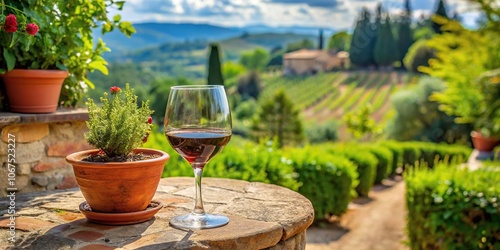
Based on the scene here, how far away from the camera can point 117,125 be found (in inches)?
77.1

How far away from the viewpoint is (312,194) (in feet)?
25.5

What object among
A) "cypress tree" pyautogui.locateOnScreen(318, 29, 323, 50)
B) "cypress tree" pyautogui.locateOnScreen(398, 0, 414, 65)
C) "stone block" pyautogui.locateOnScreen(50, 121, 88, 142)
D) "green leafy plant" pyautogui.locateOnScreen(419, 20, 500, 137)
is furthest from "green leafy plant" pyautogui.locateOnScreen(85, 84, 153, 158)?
"cypress tree" pyautogui.locateOnScreen(318, 29, 323, 50)

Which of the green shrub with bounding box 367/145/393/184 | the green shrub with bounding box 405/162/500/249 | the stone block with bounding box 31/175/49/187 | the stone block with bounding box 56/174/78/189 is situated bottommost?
the green shrub with bounding box 367/145/393/184

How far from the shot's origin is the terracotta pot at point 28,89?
294cm

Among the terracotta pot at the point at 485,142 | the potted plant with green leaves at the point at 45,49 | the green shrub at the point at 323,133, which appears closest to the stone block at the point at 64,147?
the potted plant with green leaves at the point at 45,49

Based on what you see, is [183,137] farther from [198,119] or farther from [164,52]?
[164,52]

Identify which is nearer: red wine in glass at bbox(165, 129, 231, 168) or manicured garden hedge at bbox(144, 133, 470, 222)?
red wine in glass at bbox(165, 129, 231, 168)

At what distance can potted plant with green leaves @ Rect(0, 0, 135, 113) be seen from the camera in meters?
2.80

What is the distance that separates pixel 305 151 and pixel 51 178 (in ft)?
16.3

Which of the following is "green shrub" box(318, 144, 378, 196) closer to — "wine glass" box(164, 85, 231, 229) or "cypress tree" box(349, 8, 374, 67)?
"wine glass" box(164, 85, 231, 229)

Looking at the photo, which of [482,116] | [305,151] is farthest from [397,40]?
[305,151]

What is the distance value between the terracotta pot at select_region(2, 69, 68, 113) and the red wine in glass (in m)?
1.45

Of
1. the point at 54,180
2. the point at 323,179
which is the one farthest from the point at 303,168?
the point at 54,180

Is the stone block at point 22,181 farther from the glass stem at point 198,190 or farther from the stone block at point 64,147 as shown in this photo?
the glass stem at point 198,190
